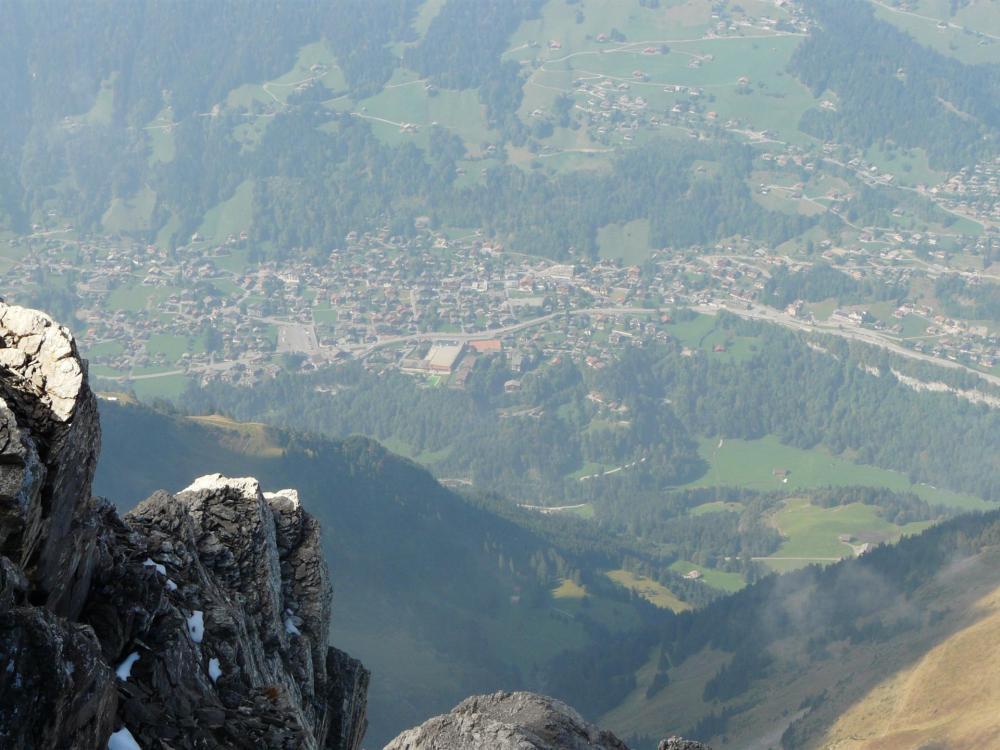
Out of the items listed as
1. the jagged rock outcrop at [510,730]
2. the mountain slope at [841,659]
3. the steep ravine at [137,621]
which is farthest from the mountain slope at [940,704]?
the steep ravine at [137,621]

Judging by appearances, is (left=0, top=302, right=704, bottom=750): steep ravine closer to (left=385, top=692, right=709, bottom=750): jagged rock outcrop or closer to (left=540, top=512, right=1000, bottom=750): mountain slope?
(left=385, top=692, right=709, bottom=750): jagged rock outcrop

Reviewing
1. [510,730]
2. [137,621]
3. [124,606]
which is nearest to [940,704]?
[510,730]

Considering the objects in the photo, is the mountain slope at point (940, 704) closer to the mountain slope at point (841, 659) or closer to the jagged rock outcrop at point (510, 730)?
the mountain slope at point (841, 659)

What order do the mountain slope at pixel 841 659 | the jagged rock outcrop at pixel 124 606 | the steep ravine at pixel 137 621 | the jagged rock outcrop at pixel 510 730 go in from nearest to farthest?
1. the jagged rock outcrop at pixel 124 606
2. the steep ravine at pixel 137 621
3. the jagged rock outcrop at pixel 510 730
4. the mountain slope at pixel 841 659

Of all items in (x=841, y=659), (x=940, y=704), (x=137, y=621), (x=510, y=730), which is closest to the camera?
(x=137, y=621)

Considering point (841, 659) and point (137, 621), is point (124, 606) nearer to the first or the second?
point (137, 621)

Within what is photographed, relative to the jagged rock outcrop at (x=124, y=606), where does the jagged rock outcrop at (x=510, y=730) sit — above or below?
below

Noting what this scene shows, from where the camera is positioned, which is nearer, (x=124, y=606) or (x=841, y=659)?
(x=124, y=606)

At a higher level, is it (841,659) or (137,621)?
(137,621)
